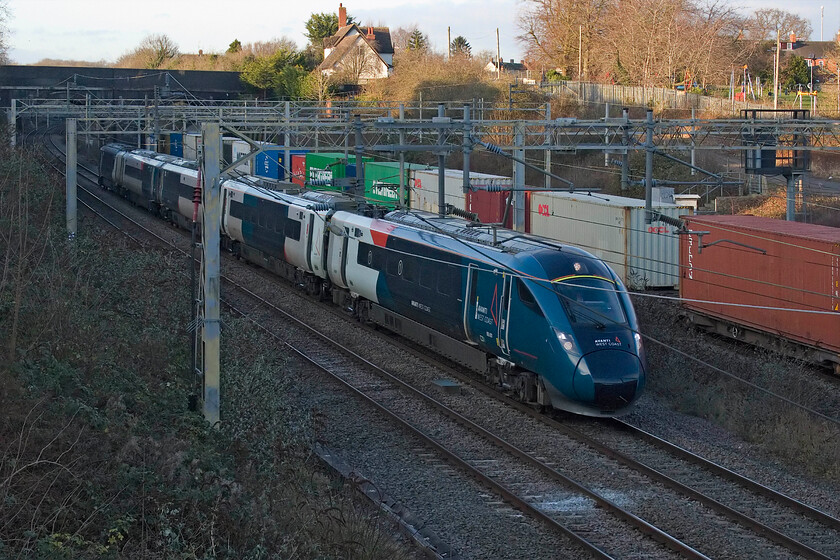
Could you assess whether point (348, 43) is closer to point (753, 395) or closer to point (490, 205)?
point (490, 205)

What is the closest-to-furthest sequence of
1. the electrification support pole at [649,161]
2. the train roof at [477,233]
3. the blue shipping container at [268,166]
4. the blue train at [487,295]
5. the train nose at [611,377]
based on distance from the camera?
the train nose at [611,377], the blue train at [487,295], the train roof at [477,233], the electrification support pole at [649,161], the blue shipping container at [268,166]

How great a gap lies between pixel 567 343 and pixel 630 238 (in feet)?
42.5

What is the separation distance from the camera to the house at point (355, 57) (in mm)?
78312

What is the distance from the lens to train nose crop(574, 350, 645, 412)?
12648mm

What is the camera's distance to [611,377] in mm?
12711

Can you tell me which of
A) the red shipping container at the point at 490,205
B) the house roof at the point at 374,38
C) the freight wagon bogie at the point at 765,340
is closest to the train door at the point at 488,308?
the freight wagon bogie at the point at 765,340

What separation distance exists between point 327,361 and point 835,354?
9695mm

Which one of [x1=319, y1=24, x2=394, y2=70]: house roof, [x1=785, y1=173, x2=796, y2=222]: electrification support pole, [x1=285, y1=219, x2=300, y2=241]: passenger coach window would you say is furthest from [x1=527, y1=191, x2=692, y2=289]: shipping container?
[x1=319, y1=24, x2=394, y2=70]: house roof

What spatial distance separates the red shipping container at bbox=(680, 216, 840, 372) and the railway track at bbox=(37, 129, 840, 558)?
579 centimetres

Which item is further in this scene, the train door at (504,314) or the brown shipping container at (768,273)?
the brown shipping container at (768,273)

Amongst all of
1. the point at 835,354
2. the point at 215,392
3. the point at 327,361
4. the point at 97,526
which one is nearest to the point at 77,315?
the point at 215,392

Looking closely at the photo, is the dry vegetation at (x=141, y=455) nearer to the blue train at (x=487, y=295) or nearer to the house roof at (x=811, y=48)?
the blue train at (x=487, y=295)

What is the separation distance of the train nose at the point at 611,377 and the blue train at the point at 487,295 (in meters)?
0.02

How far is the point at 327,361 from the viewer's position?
1733cm
